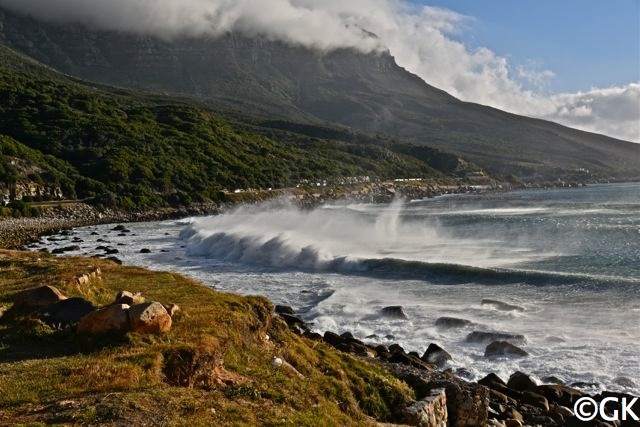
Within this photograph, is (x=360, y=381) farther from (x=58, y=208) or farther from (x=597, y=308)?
(x=58, y=208)

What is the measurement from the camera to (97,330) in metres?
12.2

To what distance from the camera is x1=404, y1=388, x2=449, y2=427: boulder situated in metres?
12.2

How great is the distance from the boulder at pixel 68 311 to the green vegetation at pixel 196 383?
430mm

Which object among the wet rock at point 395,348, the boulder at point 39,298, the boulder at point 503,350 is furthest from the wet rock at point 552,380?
the boulder at point 39,298

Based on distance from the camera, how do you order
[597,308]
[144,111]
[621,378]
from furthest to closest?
[144,111], [597,308], [621,378]

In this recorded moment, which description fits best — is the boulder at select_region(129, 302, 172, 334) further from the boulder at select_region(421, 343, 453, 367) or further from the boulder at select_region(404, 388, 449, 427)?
the boulder at select_region(421, 343, 453, 367)

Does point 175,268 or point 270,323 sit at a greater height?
point 270,323

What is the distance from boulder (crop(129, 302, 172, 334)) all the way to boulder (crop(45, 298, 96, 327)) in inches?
82.0

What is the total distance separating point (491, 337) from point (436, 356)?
3.45 metres

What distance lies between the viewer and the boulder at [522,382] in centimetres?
1666

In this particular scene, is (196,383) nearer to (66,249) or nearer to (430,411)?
(430,411)

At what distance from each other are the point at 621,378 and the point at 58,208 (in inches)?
3117

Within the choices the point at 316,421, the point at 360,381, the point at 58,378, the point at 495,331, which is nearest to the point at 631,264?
the point at 495,331

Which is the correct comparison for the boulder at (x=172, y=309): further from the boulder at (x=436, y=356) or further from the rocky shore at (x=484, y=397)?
the boulder at (x=436, y=356)
